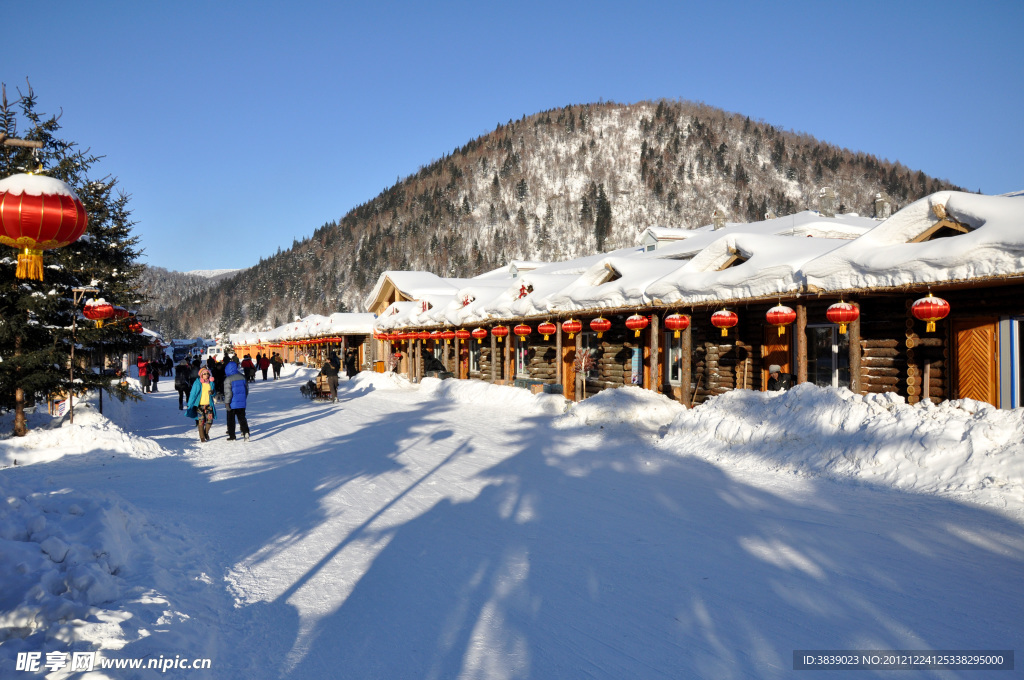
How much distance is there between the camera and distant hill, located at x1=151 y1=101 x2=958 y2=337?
109m

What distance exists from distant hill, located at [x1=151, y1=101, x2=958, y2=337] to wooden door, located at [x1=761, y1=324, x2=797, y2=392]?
88.1 meters

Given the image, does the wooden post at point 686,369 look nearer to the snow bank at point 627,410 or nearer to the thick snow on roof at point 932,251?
the snow bank at point 627,410

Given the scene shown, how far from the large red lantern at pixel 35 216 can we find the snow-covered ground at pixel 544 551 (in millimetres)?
2232

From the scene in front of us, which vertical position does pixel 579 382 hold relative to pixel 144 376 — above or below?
above

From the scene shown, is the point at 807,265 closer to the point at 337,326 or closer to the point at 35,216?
the point at 35,216

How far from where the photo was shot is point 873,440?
7.43 metres

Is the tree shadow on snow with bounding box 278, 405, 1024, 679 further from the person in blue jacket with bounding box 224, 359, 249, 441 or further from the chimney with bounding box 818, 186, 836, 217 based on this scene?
the chimney with bounding box 818, 186, 836, 217

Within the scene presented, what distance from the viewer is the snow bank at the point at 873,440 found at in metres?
6.29

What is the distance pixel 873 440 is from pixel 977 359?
10.1ft

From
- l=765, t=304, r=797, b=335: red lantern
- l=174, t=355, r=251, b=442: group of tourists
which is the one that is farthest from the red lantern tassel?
l=765, t=304, r=797, b=335: red lantern

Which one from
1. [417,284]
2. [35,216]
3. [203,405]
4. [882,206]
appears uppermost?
[882,206]

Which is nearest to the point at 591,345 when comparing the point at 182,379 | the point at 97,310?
the point at 97,310

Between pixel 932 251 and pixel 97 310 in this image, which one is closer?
pixel 932 251

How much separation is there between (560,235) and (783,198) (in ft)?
142
